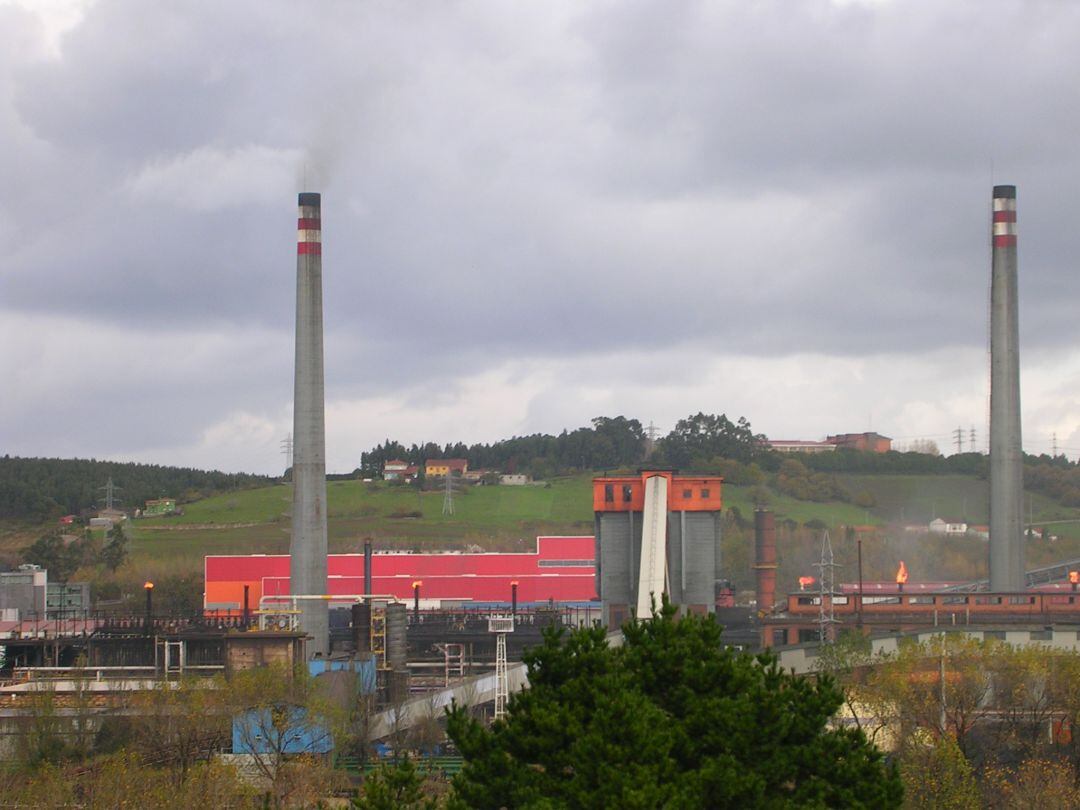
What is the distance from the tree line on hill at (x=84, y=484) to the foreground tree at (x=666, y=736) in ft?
380

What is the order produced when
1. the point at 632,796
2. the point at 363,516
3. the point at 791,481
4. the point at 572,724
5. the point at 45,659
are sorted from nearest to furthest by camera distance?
the point at 632,796 < the point at 572,724 < the point at 45,659 < the point at 363,516 < the point at 791,481

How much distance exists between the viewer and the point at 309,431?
5619cm

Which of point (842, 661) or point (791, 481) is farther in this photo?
point (791, 481)

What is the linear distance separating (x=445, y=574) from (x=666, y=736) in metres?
67.9

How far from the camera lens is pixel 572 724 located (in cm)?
1797

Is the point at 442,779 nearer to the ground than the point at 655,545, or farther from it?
nearer to the ground

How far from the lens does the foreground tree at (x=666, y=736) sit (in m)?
17.5

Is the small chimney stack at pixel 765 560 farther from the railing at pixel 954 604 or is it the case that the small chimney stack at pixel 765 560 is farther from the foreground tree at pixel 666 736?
the foreground tree at pixel 666 736

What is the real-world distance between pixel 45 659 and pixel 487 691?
1856 cm

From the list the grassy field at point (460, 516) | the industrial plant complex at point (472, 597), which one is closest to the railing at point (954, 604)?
the industrial plant complex at point (472, 597)

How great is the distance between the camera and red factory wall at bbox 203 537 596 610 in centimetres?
8206

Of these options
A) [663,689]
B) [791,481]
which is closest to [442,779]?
[663,689]

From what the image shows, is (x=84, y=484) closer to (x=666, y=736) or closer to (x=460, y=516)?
(x=460, y=516)

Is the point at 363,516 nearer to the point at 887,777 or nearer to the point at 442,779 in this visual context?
the point at 442,779
